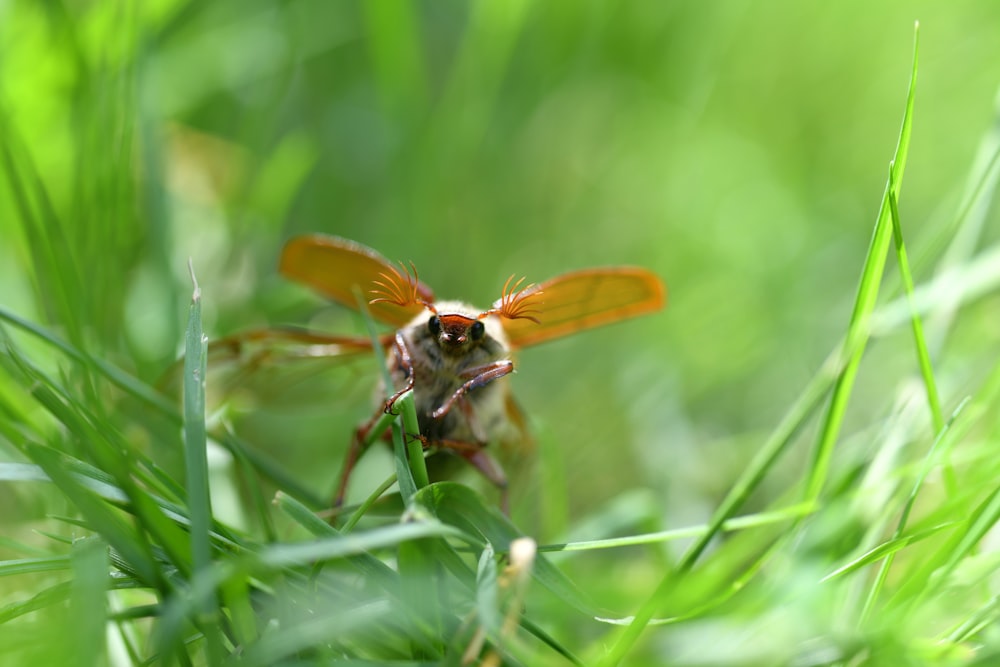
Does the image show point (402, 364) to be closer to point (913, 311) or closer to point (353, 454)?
point (353, 454)

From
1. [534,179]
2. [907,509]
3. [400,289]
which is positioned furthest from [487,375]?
[534,179]

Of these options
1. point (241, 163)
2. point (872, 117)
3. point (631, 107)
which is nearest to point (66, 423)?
point (241, 163)

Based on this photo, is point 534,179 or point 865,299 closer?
point 865,299

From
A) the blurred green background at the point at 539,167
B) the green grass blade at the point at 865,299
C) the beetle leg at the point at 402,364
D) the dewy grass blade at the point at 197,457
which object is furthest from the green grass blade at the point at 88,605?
the green grass blade at the point at 865,299

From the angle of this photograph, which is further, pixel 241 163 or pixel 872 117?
pixel 872 117

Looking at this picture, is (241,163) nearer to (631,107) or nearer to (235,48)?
(235,48)
